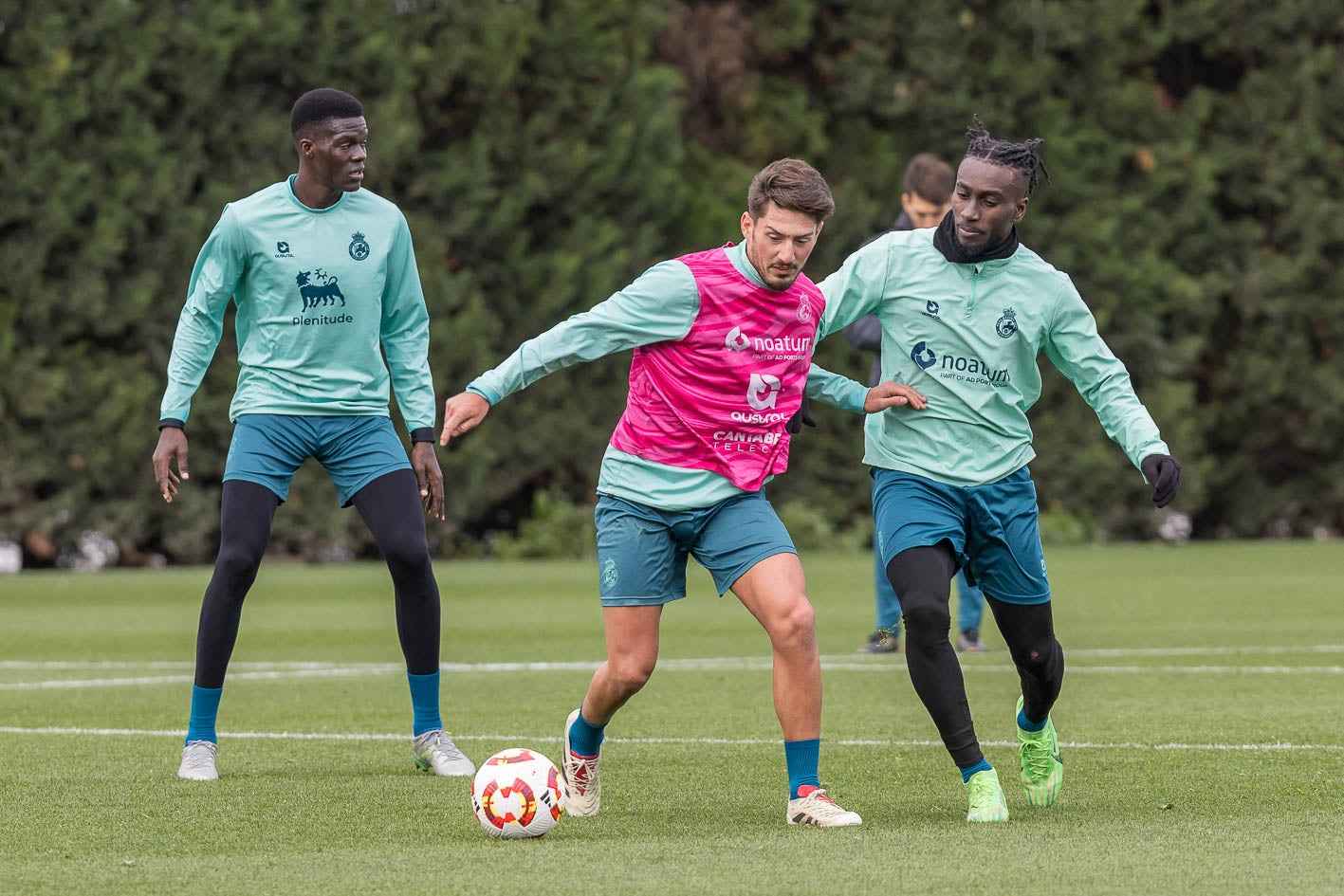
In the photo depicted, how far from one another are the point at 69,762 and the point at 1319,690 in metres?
5.38

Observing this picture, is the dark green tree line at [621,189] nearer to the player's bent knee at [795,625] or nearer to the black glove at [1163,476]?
the player's bent knee at [795,625]

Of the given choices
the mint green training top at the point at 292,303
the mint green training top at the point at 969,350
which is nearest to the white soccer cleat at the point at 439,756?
the mint green training top at the point at 292,303

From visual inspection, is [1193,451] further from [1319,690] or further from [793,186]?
[793,186]

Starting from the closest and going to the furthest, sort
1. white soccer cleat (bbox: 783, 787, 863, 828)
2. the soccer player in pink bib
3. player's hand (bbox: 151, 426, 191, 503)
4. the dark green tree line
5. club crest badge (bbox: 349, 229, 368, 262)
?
1. white soccer cleat (bbox: 783, 787, 863, 828)
2. the soccer player in pink bib
3. player's hand (bbox: 151, 426, 191, 503)
4. club crest badge (bbox: 349, 229, 368, 262)
5. the dark green tree line

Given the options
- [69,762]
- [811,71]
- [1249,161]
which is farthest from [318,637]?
[1249,161]

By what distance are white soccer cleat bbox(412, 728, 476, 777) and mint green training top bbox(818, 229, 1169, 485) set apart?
68.2 inches

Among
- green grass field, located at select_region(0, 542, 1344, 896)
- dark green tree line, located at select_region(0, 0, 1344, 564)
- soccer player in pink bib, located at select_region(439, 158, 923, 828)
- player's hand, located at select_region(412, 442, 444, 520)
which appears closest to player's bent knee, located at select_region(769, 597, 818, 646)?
soccer player in pink bib, located at select_region(439, 158, 923, 828)

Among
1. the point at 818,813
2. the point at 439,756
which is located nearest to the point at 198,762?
the point at 439,756

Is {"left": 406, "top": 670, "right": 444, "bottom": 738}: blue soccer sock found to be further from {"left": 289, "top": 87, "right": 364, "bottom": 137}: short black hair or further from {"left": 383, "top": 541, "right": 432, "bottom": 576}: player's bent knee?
{"left": 289, "top": 87, "right": 364, "bottom": 137}: short black hair

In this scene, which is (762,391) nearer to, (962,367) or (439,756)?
(962,367)

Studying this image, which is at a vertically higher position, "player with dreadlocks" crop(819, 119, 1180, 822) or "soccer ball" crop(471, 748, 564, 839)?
"player with dreadlocks" crop(819, 119, 1180, 822)

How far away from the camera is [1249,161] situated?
85.5ft

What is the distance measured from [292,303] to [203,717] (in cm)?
142

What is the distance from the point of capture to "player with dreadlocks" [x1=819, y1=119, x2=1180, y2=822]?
614cm
